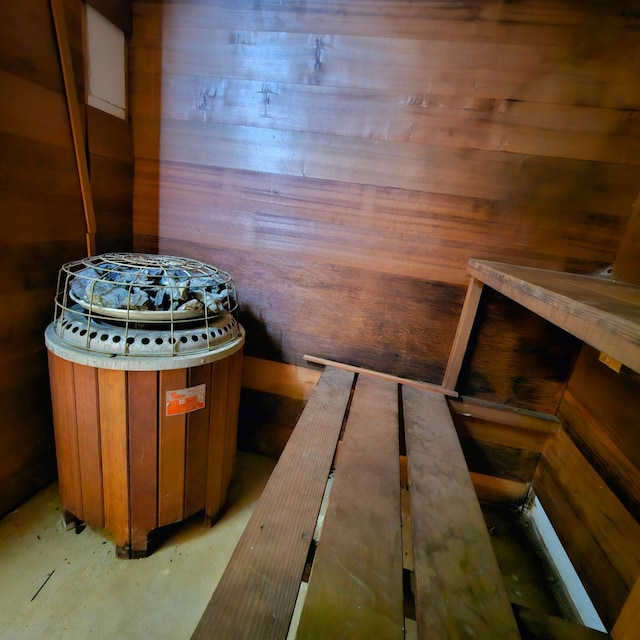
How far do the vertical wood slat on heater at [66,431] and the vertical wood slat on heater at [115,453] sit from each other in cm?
12

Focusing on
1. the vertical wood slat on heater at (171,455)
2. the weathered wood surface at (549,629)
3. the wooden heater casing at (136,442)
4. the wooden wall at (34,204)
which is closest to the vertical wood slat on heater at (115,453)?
the wooden heater casing at (136,442)

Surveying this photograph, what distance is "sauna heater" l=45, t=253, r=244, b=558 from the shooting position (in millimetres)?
1013

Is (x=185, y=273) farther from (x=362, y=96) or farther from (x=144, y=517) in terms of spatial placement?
(x=362, y=96)

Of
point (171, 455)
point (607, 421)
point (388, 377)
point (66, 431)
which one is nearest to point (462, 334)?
point (388, 377)

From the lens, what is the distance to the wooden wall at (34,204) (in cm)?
108

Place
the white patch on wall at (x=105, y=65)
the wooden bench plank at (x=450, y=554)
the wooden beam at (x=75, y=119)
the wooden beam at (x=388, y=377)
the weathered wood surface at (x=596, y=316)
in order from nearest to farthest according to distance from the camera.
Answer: the weathered wood surface at (x=596, y=316)
the wooden bench plank at (x=450, y=554)
the wooden beam at (x=75, y=119)
the white patch on wall at (x=105, y=65)
the wooden beam at (x=388, y=377)

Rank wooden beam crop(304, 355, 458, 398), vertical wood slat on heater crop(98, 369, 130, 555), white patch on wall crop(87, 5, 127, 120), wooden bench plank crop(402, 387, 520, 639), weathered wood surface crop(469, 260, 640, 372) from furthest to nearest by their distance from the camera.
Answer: wooden beam crop(304, 355, 458, 398)
white patch on wall crop(87, 5, 127, 120)
vertical wood slat on heater crop(98, 369, 130, 555)
wooden bench plank crop(402, 387, 520, 639)
weathered wood surface crop(469, 260, 640, 372)

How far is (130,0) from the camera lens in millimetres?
1411

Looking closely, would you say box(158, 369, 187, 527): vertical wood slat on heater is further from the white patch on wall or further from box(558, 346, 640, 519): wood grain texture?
box(558, 346, 640, 519): wood grain texture

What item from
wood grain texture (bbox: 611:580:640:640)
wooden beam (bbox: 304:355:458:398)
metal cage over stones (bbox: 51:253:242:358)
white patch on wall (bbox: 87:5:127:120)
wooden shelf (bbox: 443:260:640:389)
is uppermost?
white patch on wall (bbox: 87:5:127:120)

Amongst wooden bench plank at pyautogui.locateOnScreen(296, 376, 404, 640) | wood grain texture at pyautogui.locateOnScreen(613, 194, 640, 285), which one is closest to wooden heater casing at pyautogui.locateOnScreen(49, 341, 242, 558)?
wooden bench plank at pyautogui.locateOnScreen(296, 376, 404, 640)

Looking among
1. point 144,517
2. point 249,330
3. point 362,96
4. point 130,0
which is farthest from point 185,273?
point 130,0

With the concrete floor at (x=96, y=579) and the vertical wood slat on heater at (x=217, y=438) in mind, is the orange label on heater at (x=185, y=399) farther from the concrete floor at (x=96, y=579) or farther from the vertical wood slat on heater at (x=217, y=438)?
the concrete floor at (x=96, y=579)

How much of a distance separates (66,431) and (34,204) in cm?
82
